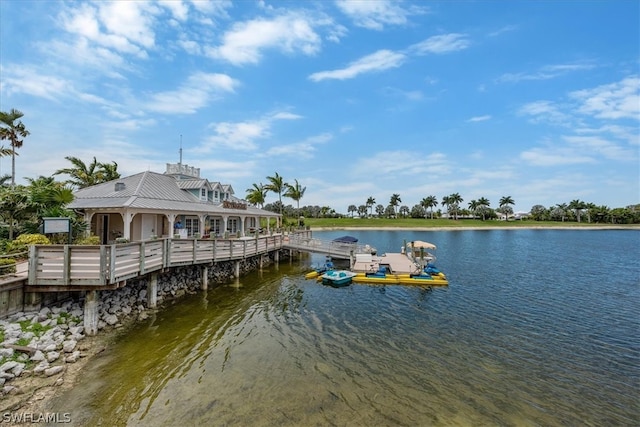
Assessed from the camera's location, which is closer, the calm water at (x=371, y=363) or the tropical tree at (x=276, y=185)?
the calm water at (x=371, y=363)

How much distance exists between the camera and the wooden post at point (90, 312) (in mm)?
11117

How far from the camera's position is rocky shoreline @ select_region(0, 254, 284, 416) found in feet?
25.6

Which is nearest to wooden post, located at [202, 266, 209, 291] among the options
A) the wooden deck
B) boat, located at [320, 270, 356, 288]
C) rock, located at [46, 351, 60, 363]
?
boat, located at [320, 270, 356, 288]

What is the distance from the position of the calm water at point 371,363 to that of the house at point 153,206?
22.3 feet

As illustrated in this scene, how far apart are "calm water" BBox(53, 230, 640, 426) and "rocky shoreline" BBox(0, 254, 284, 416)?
0.61 metres

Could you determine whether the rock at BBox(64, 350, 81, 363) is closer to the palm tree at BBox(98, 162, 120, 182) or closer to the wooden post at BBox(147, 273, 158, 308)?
the wooden post at BBox(147, 273, 158, 308)

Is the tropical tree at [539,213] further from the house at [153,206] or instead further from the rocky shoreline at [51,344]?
the rocky shoreline at [51,344]

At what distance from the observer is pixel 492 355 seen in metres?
11.7

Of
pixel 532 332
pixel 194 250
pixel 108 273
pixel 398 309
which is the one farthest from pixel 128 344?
pixel 532 332

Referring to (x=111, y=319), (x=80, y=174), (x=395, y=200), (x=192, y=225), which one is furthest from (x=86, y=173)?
(x=395, y=200)

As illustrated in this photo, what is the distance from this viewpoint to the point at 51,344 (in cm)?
972

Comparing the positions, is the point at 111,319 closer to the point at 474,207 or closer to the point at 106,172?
the point at 106,172

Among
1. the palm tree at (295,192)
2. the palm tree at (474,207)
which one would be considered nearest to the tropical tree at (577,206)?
the palm tree at (474,207)

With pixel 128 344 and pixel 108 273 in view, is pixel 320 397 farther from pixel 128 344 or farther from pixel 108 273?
pixel 108 273
